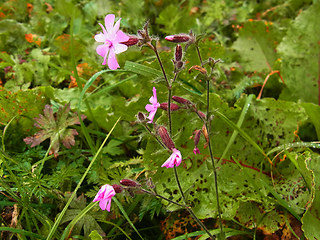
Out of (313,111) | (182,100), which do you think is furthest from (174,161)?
(313,111)

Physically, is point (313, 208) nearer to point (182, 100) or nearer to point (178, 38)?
point (182, 100)

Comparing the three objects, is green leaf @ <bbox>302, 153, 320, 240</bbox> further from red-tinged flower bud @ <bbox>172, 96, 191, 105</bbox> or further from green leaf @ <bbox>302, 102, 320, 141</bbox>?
red-tinged flower bud @ <bbox>172, 96, 191, 105</bbox>

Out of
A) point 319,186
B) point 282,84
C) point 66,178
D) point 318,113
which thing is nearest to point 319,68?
point 282,84

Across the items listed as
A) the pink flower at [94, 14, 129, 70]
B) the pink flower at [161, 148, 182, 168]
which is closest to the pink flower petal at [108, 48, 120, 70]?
the pink flower at [94, 14, 129, 70]

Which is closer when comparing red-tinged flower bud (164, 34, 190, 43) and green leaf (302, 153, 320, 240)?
red-tinged flower bud (164, 34, 190, 43)

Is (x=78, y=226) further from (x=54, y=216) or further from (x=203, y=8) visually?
(x=203, y=8)

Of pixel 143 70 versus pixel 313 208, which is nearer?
pixel 313 208
